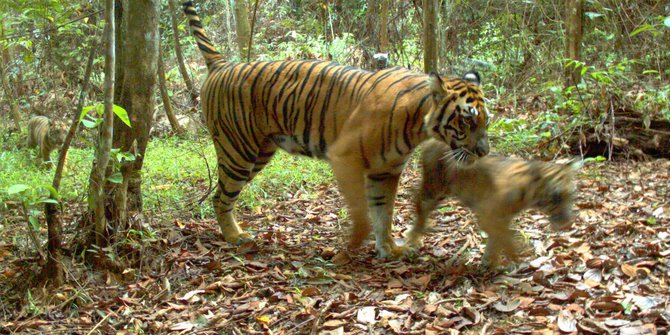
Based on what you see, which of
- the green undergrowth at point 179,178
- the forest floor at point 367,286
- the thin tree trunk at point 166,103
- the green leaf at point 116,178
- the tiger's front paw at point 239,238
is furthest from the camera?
the thin tree trunk at point 166,103

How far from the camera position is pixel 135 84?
4309 millimetres

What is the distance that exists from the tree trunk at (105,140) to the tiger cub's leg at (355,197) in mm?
1725

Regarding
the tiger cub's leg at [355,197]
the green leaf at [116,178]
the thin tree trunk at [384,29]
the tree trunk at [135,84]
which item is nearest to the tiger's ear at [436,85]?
the tiger cub's leg at [355,197]

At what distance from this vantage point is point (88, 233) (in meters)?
4.19

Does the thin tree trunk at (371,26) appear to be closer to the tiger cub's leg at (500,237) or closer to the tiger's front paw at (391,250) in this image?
the tiger's front paw at (391,250)

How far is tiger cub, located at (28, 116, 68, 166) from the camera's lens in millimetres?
9008

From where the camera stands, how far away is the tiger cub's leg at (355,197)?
4418 mm

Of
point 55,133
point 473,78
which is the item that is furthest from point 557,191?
point 55,133

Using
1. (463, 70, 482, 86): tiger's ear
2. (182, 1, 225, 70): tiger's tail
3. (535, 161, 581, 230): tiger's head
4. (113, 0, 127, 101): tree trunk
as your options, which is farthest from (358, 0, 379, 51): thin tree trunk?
(535, 161, 581, 230): tiger's head

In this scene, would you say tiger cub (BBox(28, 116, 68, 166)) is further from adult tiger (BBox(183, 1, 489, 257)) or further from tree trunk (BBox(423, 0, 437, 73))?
tree trunk (BBox(423, 0, 437, 73))

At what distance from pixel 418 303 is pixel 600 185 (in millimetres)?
3151

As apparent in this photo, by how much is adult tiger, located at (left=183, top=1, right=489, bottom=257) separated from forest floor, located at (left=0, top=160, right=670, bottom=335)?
46cm

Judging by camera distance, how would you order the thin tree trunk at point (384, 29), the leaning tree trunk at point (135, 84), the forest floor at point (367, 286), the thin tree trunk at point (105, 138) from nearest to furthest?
the forest floor at point (367, 286) → the thin tree trunk at point (105, 138) → the leaning tree trunk at point (135, 84) → the thin tree trunk at point (384, 29)

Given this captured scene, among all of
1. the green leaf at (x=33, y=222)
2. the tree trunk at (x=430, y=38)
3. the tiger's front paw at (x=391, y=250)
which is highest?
the tree trunk at (x=430, y=38)
